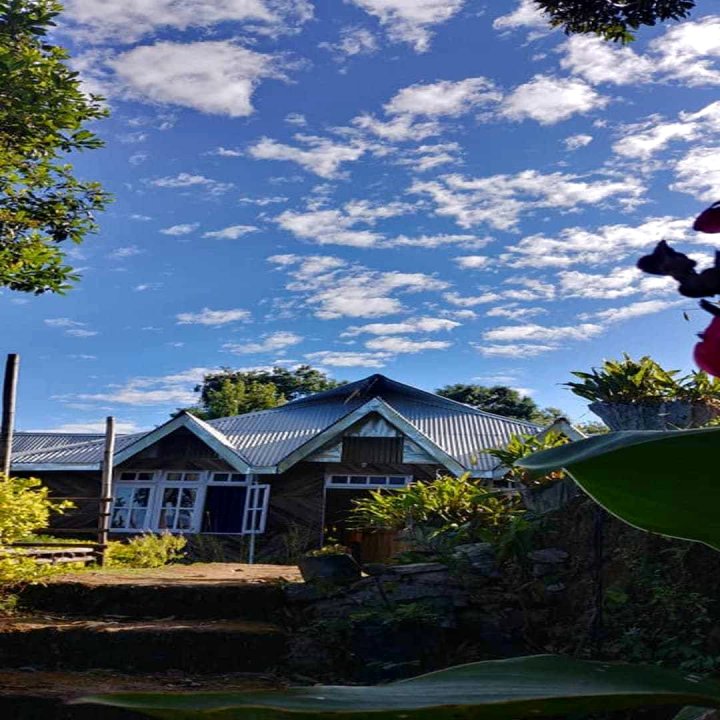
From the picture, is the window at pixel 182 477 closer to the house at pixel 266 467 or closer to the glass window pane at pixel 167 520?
the house at pixel 266 467

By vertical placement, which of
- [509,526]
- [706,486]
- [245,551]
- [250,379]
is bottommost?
[245,551]

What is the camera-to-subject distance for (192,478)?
1684 cm

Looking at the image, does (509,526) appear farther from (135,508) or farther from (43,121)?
(135,508)

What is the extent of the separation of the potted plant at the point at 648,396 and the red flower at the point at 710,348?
5314 millimetres

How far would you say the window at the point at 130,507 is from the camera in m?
16.8

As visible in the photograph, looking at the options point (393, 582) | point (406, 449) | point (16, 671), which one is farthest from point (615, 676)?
point (406, 449)

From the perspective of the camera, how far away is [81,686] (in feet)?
15.0

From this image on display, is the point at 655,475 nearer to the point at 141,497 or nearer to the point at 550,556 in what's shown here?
the point at 550,556

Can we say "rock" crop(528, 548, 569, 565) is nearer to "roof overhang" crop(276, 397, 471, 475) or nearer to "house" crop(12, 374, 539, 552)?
"house" crop(12, 374, 539, 552)

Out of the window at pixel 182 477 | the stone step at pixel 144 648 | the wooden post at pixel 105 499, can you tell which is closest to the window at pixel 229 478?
the window at pixel 182 477

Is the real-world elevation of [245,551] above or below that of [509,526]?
below

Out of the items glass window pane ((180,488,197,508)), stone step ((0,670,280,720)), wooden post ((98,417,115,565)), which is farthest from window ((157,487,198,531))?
stone step ((0,670,280,720))

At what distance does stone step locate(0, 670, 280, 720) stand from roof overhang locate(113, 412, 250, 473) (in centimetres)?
1072

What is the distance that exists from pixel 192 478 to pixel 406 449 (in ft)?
16.3
